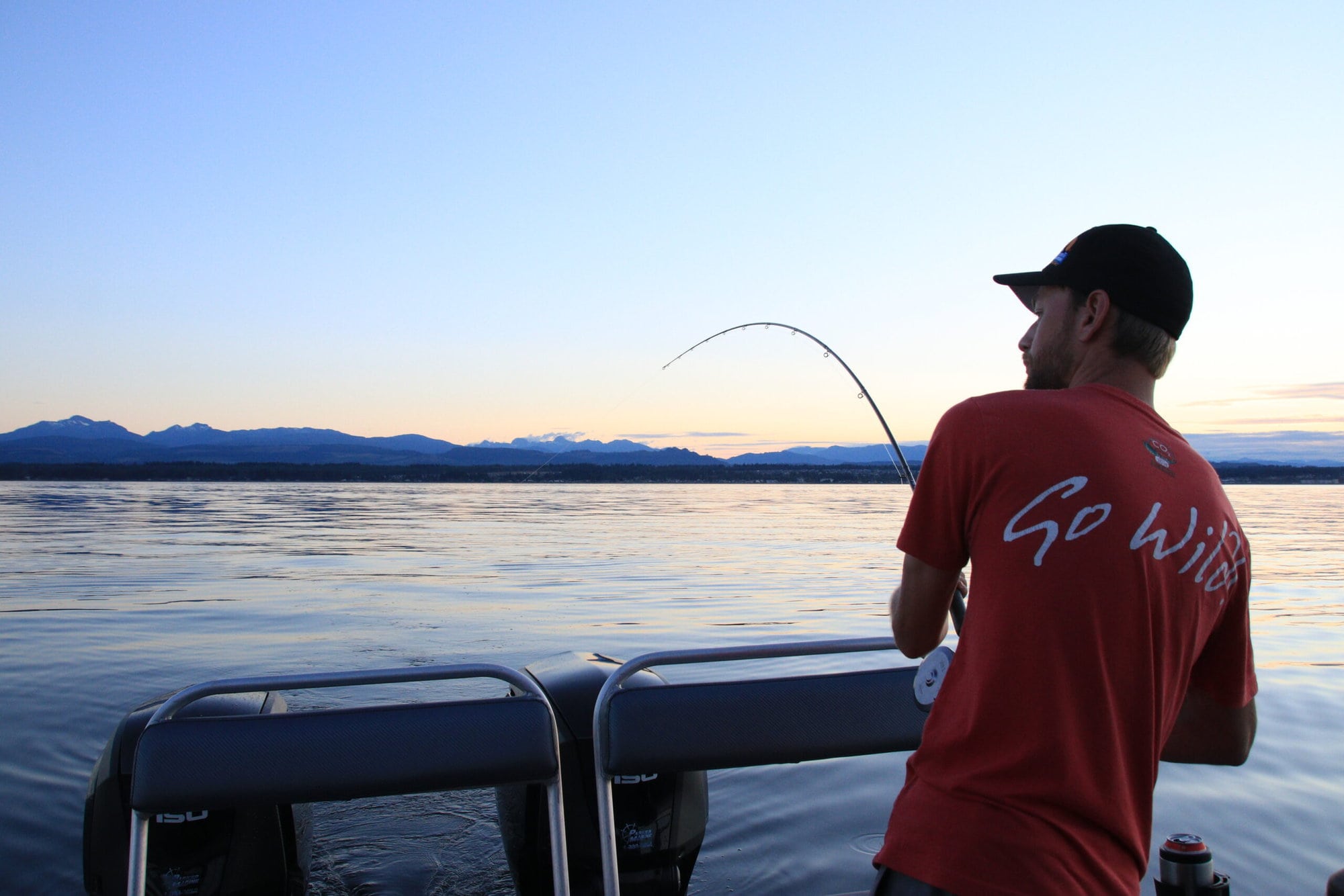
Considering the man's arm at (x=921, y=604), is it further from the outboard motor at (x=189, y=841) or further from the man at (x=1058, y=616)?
the outboard motor at (x=189, y=841)

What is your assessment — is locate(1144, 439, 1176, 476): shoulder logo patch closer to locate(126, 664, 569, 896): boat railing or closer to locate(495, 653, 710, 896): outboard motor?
locate(126, 664, 569, 896): boat railing

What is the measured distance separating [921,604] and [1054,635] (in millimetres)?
200

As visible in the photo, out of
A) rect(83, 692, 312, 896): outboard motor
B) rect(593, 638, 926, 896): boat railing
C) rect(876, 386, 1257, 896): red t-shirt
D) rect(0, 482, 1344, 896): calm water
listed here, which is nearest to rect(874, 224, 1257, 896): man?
rect(876, 386, 1257, 896): red t-shirt

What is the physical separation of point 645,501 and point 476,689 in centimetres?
4268

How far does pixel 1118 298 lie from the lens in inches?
57.6

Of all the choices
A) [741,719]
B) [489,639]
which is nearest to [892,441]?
[741,719]

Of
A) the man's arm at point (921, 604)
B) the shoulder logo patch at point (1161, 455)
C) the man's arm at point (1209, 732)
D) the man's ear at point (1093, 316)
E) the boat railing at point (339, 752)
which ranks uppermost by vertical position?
the man's ear at point (1093, 316)

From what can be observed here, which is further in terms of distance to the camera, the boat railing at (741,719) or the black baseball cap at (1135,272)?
the boat railing at (741,719)

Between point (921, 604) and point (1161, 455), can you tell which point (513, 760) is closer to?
point (921, 604)

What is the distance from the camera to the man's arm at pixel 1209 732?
1.65 metres

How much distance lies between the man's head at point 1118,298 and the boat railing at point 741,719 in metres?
1.35

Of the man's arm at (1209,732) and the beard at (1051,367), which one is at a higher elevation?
the beard at (1051,367)

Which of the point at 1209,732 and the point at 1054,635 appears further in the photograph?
the point at 1209,732

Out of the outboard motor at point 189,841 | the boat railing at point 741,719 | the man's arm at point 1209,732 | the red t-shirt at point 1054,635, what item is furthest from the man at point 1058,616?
the outboard motor at point 189,841
